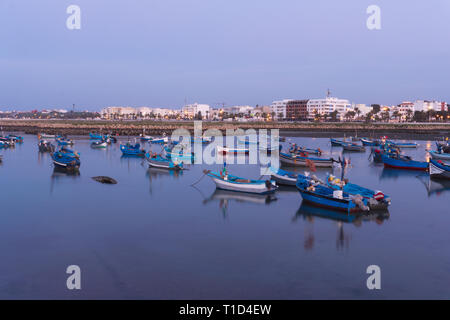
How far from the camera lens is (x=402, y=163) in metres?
36.6

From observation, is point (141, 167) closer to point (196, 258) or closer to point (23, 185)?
point (23, 185)

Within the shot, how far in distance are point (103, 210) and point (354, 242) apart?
12906 mm

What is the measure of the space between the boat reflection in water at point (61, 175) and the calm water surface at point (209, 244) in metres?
2.28

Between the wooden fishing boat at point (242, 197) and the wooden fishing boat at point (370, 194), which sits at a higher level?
the wooden fishing boat at point (370, 194)

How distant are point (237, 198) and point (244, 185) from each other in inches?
38.8

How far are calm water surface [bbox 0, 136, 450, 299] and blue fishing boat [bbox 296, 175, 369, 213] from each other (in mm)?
652

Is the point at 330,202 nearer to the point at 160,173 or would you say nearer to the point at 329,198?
the point at 329,198

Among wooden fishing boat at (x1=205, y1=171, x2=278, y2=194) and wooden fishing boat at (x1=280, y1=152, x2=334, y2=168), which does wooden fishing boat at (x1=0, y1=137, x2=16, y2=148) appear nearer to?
wooden fishing boat at (x1=280, y1=152, x2=334, y2=168)

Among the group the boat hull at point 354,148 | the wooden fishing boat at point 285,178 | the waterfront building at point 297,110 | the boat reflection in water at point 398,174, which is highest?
the waterfront building at point 297,110

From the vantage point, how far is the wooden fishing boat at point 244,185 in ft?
79.6

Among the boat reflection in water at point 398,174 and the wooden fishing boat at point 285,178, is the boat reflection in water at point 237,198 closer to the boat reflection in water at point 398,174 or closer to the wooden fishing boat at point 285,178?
the wooden fishing boat at point 285,178

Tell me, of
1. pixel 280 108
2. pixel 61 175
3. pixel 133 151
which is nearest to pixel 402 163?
pixel 133 151

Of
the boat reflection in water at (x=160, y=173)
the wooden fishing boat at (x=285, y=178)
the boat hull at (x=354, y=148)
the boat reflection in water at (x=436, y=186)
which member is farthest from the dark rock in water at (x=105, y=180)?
the boat hull at (x=354, y=148)

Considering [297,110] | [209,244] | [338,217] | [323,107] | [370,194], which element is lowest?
[209,244]
